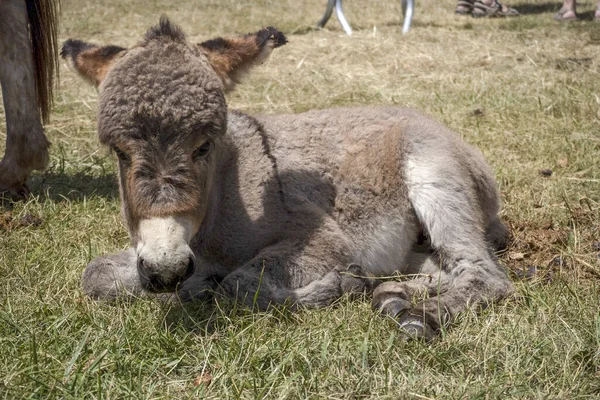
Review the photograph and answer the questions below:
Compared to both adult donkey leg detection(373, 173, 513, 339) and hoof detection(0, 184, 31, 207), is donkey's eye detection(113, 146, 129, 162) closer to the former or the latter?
adult donkey leg detection(373, 173, 513, 339)

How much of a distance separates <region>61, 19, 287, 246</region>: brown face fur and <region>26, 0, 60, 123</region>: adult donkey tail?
2.42m

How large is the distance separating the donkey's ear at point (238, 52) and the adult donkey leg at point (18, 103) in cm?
248

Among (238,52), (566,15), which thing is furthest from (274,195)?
(566,15)

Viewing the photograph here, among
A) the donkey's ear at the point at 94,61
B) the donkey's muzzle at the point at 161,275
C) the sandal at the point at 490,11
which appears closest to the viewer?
the donkey's muzzle at the point at 161,275

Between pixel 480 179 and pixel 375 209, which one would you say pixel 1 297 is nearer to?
pixel 375 209

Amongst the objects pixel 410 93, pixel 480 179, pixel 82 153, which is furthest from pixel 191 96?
pixel 410 93

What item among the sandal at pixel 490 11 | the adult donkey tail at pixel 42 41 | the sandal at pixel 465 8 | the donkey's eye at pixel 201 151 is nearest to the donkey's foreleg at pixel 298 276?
the donkey's eye at pixel 201 151

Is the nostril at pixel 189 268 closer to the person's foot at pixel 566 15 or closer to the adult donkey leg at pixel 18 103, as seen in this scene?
the adult donkey leg at pixel 18 103

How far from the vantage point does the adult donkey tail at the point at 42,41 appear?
564 centimetres

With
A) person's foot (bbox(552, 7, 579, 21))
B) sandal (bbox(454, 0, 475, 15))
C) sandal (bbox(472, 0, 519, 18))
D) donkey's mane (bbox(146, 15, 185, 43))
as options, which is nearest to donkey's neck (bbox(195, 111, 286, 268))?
donkey's mane (bbox(146, 15, 185, 43))

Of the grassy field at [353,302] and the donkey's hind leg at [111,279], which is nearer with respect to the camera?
the grassy field at [353,302]

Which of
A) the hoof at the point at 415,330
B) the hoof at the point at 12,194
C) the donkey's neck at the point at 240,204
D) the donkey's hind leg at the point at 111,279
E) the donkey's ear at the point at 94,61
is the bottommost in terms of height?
the hoof at the point at 12,194

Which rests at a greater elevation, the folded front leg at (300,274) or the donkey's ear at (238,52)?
the donkey's ear at (238,52)

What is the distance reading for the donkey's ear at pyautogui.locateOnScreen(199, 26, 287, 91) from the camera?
3.63m
